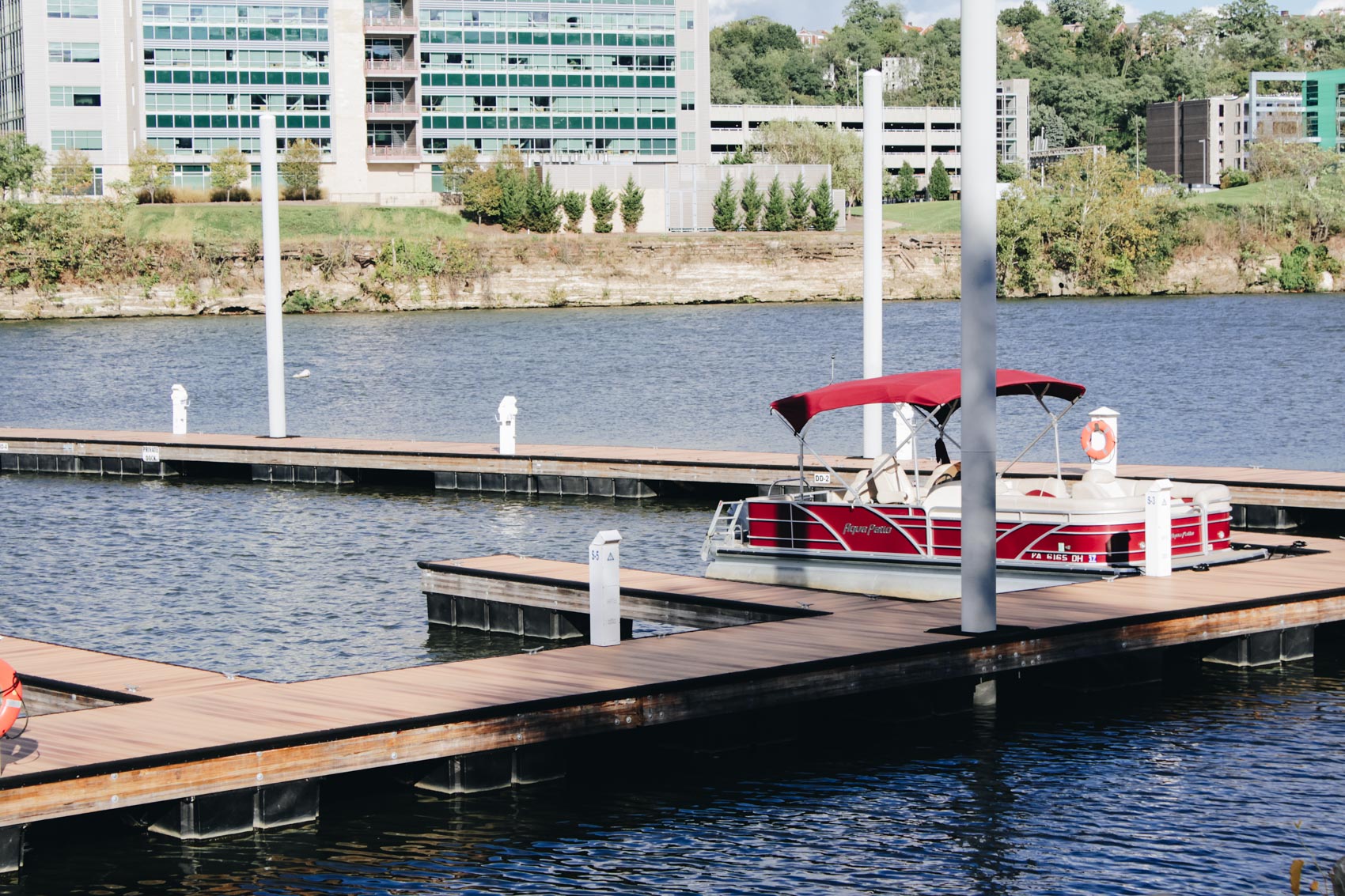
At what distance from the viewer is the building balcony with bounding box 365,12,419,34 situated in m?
144

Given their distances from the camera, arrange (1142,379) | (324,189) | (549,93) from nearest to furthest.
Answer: (1142,379), (324,189), (549,93)

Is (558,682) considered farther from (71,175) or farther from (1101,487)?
(71,175)

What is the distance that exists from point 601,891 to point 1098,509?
9.71 m

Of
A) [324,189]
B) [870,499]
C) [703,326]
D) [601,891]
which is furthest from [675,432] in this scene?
[324,189]

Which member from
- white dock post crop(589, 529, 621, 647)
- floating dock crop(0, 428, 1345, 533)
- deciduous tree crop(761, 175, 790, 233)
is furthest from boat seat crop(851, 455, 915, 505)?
deciduous tree crop(761, 175, 790, 233)

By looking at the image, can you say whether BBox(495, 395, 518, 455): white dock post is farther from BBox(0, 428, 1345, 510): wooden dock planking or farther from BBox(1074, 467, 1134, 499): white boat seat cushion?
BBox(1074, 467, 1134, 499): white boat seat cushion

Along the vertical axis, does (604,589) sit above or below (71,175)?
below

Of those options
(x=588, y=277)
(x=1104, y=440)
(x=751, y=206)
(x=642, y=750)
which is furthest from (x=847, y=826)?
(x=751, y=206)

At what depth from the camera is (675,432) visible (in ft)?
154

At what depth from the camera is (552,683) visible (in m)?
15.8

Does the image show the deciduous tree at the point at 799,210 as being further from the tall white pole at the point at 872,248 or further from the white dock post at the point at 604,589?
the white dock post at the point at 604,589

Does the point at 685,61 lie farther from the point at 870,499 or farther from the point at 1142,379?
the point at 870,499

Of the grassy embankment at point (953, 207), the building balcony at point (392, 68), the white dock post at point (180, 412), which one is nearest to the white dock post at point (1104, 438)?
the white dock post at point (180, 412)

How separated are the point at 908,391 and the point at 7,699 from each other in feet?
38.9
